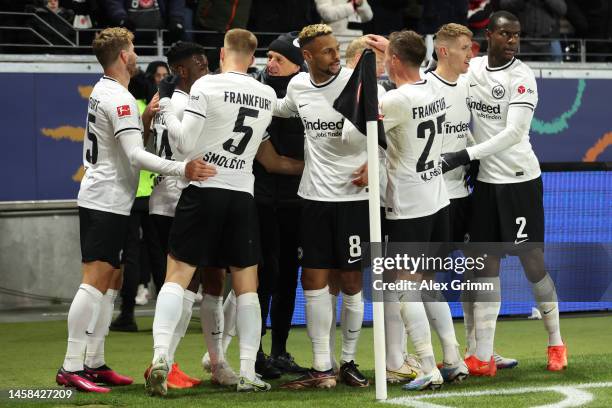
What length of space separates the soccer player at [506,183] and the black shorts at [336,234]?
1.15m

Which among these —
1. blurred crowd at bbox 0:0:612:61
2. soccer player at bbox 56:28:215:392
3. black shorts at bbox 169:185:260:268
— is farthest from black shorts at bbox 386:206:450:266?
blurred crowd at bbox 0:0:612:61

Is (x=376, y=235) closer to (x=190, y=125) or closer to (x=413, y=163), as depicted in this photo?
(x=413, y=163)

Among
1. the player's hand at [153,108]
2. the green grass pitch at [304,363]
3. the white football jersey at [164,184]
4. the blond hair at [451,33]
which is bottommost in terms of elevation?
the green grass pitch at [304,363]

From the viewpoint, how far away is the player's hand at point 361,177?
725cm

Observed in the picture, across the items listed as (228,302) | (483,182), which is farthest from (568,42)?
(228,302)

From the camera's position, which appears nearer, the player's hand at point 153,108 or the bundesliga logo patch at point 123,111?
the bundesliga logo patch at point 123,111

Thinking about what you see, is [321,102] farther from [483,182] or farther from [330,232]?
[483,182]

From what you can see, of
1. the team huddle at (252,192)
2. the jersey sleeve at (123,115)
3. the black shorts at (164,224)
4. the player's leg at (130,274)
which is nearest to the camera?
the team huddle at (252,192)

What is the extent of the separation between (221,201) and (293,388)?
1.26m

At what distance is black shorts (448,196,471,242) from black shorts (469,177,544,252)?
0.06m

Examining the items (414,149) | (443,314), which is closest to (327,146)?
(414,149)

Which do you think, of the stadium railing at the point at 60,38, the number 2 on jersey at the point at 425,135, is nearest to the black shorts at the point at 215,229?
the number 2 on jersey at the point at 425,135

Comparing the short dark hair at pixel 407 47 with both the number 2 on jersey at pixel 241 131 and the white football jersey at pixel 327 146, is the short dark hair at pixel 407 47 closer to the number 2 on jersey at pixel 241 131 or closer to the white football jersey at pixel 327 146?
the white football jersey at pixel 327 146

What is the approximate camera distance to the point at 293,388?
24.0 ft
